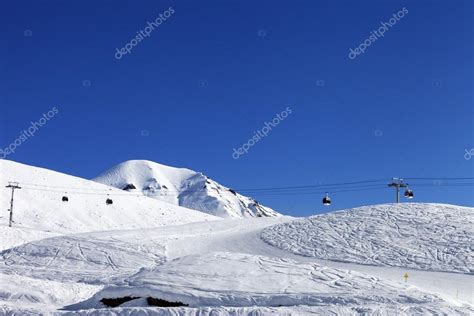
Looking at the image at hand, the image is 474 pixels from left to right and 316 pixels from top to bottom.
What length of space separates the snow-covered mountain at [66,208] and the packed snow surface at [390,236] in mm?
22805

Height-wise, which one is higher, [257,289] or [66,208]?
[66,208]

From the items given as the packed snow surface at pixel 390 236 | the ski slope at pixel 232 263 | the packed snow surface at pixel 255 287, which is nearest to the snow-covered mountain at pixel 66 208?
the ski slope at pixel 232 263

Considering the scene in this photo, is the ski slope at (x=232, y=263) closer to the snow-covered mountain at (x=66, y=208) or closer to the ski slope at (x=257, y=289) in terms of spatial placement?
the ski slope at (x=257, y=289)

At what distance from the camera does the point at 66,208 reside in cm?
6281

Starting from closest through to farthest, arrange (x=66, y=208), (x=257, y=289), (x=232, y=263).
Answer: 1. (x=257, y=289)
2. (x=232, y=263)
3. (x=66, y=208)

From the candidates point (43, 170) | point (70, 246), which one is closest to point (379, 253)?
point (70, 246)

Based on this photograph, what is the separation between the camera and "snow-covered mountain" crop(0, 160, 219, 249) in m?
55.5

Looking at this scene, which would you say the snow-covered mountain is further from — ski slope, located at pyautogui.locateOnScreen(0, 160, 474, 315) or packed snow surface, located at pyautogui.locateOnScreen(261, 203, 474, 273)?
packed snow surface, located at pyautogui.locateOnScreen(261, 203, 474, 273)

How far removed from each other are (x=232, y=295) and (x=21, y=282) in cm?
935

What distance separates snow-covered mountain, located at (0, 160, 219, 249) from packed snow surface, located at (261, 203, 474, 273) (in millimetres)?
22805

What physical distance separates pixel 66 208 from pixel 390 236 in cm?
4064

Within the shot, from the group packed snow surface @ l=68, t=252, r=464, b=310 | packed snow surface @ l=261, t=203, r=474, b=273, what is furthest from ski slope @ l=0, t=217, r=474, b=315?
packed snow surface @ l=261, t=203, r=474, b=273

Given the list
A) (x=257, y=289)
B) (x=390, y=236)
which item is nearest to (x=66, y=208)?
(x=390, y=236)

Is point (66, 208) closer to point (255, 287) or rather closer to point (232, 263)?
point (232, 263)
